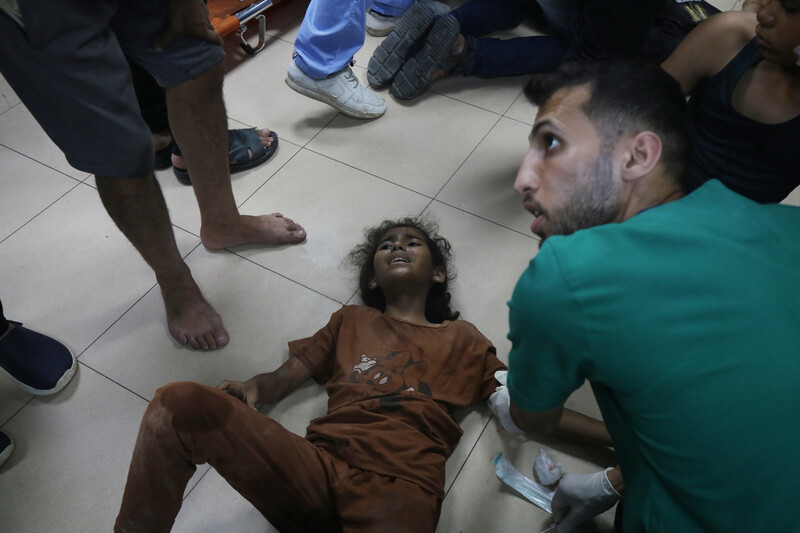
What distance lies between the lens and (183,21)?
1.20 m

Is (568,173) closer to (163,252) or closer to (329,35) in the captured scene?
(163,252)

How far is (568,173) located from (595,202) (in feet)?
0.18

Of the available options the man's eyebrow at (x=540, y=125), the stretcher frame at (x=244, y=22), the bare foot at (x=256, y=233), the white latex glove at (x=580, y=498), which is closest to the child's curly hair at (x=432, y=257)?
the bare foot at (x=256, y=233)

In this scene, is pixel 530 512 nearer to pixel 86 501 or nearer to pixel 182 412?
pixel 182 412

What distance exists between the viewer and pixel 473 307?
161 centimetres

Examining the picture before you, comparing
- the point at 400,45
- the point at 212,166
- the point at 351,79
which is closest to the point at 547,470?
the point at 212,166

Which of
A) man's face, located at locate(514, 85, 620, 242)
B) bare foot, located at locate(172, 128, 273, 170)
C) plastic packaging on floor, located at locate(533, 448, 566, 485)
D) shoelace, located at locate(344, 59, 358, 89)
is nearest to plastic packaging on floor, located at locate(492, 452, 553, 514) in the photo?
plastic packaging on floor, located at locate(533, 448, 566, 485)

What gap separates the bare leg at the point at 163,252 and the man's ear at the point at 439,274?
1.89ft

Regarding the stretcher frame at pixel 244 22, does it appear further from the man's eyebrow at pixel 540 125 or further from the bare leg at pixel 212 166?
the man's eyebrow at pixel 540 125

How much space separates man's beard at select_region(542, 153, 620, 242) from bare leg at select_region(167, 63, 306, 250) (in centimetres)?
95

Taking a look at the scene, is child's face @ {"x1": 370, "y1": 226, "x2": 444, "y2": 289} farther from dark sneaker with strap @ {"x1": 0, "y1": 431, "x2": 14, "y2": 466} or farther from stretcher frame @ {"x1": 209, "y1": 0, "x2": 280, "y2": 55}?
stretcher frame @ {"x1": 209, "y1": 0, "x2": 280, "y2": 55}

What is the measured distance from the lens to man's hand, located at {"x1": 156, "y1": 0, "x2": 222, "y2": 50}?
118 centimetres

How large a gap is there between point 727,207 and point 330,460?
2.74 feet

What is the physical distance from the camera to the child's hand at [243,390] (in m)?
1.26
